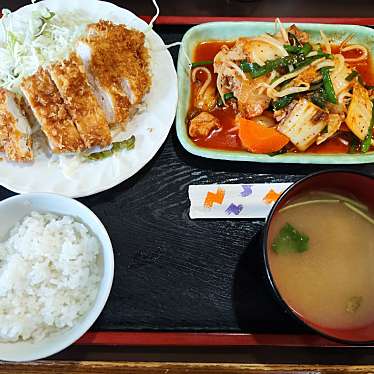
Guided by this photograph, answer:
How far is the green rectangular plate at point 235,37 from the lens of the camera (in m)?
2.27

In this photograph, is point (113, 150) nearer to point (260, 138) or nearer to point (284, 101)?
point (260, 138)

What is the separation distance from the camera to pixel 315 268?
187 cm

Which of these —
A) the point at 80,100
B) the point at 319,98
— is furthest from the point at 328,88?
the point at 80,100

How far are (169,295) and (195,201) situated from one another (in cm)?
45

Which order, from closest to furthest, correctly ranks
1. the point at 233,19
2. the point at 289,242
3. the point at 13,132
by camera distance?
the point at 289,242 → the point at 13,132 → the point at 233,19

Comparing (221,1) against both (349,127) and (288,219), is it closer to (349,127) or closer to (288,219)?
(349,127)

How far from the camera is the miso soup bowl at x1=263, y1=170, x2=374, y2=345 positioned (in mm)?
1743

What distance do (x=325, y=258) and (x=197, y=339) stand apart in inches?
25.3

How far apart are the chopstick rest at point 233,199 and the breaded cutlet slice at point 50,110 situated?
625 mm

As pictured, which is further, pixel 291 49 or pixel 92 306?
pixel 291 49

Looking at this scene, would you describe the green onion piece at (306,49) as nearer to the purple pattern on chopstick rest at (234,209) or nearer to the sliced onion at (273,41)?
the sliced onion at (273,41)

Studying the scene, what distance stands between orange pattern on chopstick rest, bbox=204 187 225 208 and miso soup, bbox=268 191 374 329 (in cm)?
41

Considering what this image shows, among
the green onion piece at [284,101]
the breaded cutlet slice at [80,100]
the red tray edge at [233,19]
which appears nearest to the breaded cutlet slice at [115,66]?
the breaded cutlet slice at [80,100]

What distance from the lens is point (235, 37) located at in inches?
102
